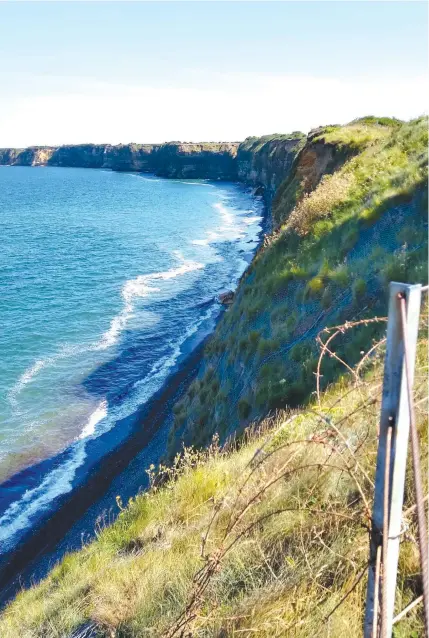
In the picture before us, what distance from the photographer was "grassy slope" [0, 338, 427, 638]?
391 centimetres

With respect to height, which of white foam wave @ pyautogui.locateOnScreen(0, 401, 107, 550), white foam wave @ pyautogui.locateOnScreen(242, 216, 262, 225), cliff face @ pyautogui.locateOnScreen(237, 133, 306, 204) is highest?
cliff face @ pyautogui.locateOnScreen(237, 133, 306, 204)

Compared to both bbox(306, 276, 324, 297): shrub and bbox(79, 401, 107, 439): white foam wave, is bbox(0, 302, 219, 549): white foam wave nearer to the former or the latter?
bbox(79, 401, 107, 439): white foam wave

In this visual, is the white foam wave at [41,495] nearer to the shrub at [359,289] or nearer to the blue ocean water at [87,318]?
the blue ocean water at [87,318]

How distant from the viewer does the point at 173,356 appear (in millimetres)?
31641

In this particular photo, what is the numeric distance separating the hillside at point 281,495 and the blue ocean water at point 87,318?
10.3 meters

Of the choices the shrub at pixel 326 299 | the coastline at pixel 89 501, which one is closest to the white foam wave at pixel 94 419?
the coastline at pixel 89 501

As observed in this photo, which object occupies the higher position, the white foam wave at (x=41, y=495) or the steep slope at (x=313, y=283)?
the steep slope at (x=313, y=283)

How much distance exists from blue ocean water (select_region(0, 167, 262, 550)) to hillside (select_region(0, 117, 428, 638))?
10.3 metres

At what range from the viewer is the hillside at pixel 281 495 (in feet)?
13.4

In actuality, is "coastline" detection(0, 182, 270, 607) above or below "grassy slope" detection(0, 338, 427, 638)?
below

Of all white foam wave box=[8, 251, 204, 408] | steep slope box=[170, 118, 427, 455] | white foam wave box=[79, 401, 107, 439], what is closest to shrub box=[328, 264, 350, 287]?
steep slope box=[170, 118, 427, 455]

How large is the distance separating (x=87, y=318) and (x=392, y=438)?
124ft

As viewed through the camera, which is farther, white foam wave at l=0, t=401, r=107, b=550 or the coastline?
white foam wave at l=0, t=401, r=107, b=550

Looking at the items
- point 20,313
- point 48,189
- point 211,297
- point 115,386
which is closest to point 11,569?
point 115,386
